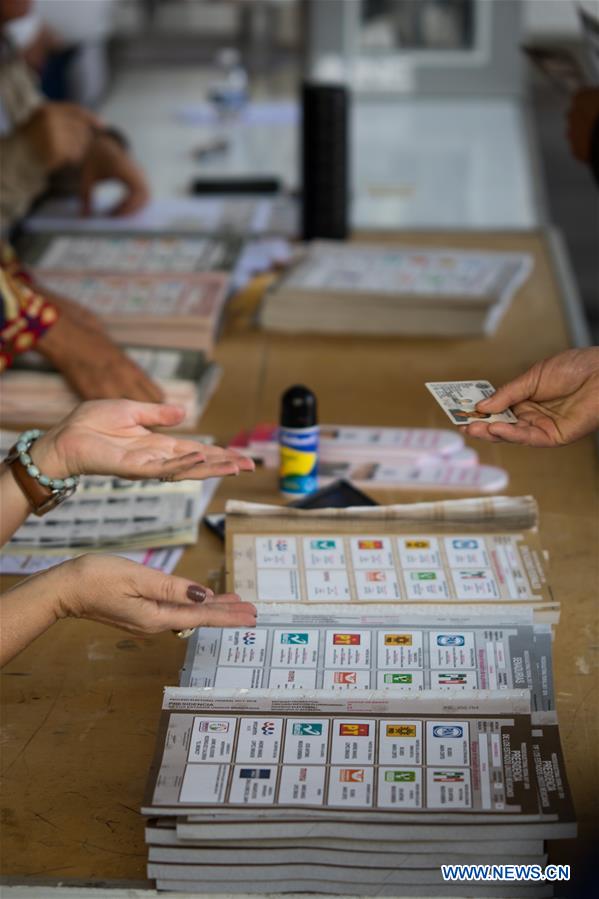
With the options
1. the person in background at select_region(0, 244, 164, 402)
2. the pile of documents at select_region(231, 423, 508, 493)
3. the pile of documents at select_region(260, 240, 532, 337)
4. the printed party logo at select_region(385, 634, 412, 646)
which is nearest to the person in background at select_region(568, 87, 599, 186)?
the pile of documents at select_region(260, 240, 532, 337)

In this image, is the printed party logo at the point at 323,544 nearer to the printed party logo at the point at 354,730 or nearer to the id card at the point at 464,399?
the id card at the point at 464,399

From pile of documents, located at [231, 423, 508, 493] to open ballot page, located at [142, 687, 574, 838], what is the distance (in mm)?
592

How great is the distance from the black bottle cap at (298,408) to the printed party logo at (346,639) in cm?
42

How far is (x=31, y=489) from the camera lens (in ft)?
4.52

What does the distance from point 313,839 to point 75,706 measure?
38 cm

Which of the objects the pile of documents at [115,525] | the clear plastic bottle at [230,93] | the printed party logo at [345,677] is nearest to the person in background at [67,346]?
the pile of documents at [115,525]

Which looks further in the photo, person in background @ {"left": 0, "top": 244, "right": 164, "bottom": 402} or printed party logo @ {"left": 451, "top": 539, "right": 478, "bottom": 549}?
person in background @ {"left": 0, "top": 244, "right": 164, "bottom": 402}

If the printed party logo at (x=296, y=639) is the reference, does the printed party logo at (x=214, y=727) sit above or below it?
above

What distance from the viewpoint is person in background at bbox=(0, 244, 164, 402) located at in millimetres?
1956

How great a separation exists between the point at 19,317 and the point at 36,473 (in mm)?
696

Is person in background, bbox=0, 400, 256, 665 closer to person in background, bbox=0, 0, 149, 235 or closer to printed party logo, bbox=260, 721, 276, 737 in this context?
printed party logo, bbox=260, 721, 276, 737

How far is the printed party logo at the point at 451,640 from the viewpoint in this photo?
135 centimetres

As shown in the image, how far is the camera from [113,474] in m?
1.41

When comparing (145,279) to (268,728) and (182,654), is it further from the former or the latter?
(268,728)
